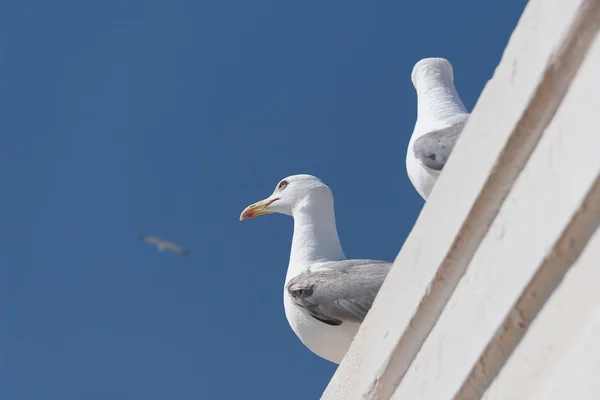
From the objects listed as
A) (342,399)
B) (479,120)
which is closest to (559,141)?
(479,120)

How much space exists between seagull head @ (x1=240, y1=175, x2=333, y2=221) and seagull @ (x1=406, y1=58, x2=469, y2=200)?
0.84 m

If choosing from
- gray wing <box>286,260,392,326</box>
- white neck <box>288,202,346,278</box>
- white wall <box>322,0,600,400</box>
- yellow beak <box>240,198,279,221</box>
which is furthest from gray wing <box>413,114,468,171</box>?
white wall <box>322,0,600,400</box>

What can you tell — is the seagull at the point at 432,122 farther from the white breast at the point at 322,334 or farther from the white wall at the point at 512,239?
the white wall at the point at 512,239

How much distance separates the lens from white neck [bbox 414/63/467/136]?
5.97 m

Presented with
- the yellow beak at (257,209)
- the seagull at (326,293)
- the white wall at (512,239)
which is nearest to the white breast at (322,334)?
the seagull at (326,293)

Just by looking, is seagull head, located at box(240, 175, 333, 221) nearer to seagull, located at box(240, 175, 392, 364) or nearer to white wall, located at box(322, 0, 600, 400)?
seagull, located at box(240, 175, 392, 364)

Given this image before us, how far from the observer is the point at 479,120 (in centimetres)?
282

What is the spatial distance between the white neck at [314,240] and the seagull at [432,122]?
0.80 metres

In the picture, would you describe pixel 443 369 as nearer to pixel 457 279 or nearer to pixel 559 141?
pixel 457 279

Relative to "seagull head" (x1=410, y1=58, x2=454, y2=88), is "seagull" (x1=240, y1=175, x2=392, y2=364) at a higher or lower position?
lower

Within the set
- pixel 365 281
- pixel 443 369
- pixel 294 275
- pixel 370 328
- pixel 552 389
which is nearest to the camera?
pixel 552 389

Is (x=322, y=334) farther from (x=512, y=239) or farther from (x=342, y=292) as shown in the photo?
(x=512, y=239)

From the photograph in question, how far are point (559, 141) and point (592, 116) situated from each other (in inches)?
4.4

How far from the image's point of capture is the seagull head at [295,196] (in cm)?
680
